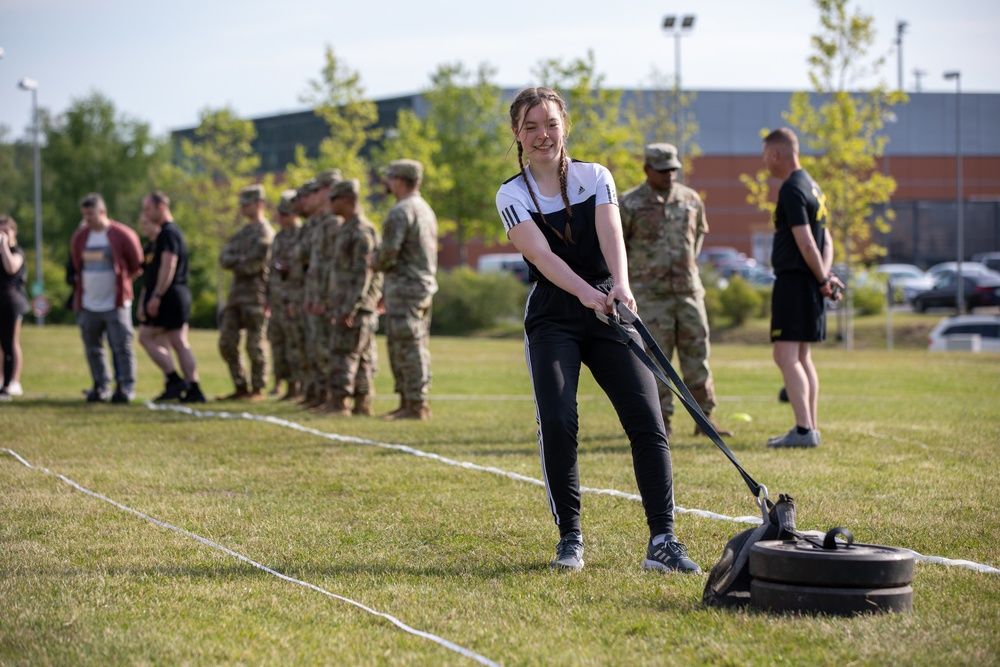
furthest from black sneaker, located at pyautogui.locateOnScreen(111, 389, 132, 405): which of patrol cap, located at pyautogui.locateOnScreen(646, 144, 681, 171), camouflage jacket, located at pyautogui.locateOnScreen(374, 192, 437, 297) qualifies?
patrol cap, located at pyautogui.locateOnScreen(646, 144, 681, 171)

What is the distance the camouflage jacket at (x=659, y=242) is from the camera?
9.37 metres

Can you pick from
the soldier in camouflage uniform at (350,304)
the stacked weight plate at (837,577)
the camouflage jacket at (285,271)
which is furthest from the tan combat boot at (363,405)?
the stacked weight plate at (837,577)

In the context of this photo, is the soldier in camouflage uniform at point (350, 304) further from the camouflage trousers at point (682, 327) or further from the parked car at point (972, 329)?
the parked car at point (972, 329)

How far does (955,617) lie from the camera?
3.94 m

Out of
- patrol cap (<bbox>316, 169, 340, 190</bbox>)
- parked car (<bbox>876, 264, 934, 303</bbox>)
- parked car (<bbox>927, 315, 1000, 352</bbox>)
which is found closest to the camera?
patrol cap (<bbox>316, 169, 340, 190</bbox>)

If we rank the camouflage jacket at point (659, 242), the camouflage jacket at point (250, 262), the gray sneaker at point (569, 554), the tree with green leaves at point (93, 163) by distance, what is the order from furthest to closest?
the tree with green leaves at point (93, 163)
the camouflage jacket at point (250, 262)
the camouflage jacket at point (659, 242)
the gray sneaker at point (569, 554)

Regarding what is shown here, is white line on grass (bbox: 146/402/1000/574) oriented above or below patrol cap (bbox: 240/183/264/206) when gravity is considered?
below

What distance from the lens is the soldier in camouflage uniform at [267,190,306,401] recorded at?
13.3 m

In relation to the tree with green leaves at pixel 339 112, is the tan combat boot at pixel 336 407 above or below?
below

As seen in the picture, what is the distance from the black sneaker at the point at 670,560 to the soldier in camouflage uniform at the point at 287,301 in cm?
891

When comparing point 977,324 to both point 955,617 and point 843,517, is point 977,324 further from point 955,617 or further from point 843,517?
point 955,617

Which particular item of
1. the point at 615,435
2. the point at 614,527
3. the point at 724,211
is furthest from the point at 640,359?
the point at 724,211

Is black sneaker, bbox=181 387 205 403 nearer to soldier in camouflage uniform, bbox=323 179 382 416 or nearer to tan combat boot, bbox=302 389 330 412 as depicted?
tan combat boot, bbox=302 389 330 412

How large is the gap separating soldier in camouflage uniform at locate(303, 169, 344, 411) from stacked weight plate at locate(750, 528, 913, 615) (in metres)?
8.33
